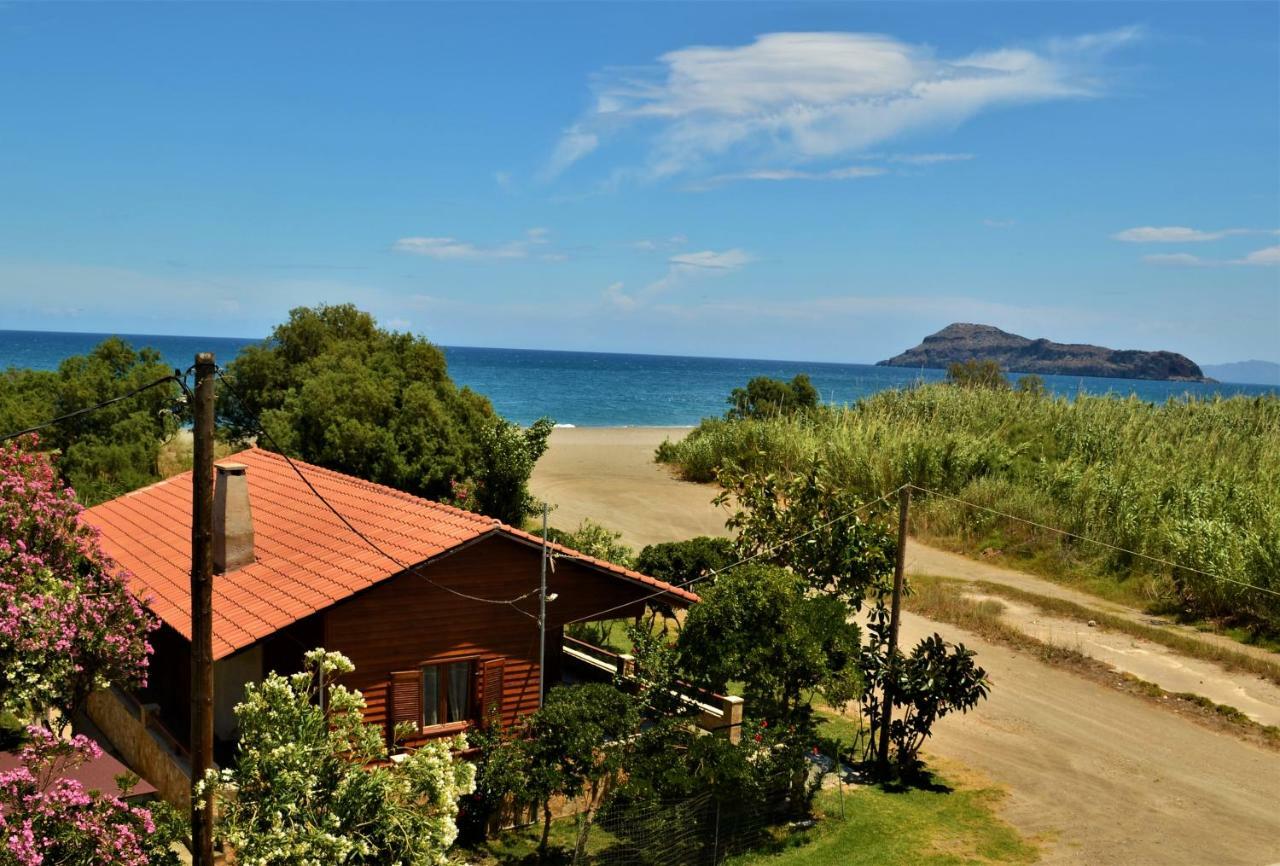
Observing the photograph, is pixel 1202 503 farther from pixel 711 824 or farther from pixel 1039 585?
pixel 711 824

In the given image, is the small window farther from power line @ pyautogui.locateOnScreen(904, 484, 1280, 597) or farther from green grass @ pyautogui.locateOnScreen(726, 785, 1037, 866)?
power line @ pyautogui.locateOnScreen(904, 484, 1280, 597)

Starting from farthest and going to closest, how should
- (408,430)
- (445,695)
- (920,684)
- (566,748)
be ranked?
1. (408,430)
2. (920,684)
3. (445,695)
4. (566,748)


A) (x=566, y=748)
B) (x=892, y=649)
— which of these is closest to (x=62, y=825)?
(x=566, y=748)

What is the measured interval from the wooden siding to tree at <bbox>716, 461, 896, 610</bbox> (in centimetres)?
457

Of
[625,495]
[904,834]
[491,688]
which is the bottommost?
[904,834]

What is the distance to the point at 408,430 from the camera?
107 feet

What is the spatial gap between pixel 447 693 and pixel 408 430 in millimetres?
18555

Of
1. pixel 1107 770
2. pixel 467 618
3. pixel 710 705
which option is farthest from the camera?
pixel 1107 770

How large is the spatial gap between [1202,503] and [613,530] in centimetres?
1807

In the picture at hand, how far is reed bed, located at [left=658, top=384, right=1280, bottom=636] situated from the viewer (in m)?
26.6

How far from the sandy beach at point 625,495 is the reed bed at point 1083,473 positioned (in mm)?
2368

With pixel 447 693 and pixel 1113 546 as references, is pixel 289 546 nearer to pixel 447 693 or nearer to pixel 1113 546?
pixel 447 693

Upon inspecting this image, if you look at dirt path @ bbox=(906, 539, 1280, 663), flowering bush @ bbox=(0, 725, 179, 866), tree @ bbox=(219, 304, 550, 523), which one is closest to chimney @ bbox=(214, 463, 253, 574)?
flowering bush @ bbox=(0, 725, 179, 866)

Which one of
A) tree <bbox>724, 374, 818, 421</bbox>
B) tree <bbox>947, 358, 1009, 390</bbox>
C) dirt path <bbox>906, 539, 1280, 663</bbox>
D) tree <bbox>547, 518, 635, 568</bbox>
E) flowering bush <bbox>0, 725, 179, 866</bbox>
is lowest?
dirt path <bbox>906, 539, 1280, 663</bbox>
